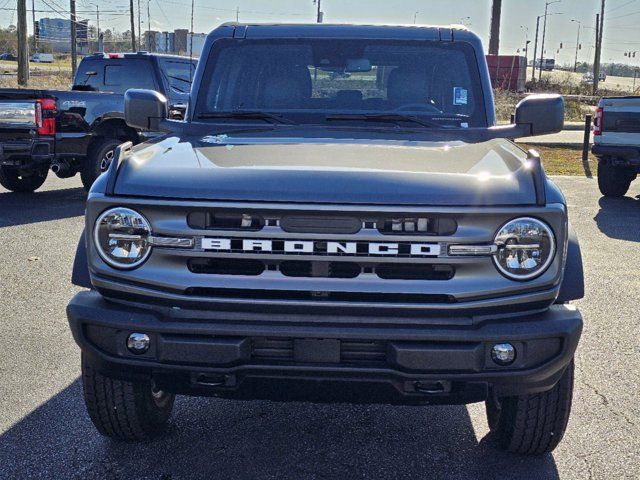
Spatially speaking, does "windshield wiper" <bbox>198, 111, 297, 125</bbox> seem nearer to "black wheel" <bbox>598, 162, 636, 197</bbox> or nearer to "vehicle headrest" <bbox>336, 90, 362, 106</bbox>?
"vehicle headrest" <bbox>336, 90, 362, 106</bbox>

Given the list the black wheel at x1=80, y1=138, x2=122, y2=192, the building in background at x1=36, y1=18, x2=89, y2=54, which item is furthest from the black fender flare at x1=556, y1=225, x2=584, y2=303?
the building in background at x1=36, y1=18, x2=89, y2=54

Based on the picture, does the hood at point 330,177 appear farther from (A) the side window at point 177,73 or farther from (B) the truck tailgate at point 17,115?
(A) the side window at point 177,73

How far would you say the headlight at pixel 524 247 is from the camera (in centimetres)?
299

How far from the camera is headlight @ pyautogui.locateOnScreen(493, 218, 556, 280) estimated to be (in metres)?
2.99

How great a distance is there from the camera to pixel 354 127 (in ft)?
13.7

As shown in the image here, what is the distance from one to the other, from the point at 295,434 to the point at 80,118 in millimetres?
8194

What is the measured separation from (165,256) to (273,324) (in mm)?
470

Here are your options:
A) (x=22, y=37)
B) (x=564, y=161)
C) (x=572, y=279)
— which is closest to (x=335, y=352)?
(x=572, y=279)

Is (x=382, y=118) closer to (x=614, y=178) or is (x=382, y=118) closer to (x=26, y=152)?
(x=26, y=152)

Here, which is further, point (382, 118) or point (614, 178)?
point (614, 178)

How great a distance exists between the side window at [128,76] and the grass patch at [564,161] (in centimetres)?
695

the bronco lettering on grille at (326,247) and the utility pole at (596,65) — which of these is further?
the utility pole at (596,65)

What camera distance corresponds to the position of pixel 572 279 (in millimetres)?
3215

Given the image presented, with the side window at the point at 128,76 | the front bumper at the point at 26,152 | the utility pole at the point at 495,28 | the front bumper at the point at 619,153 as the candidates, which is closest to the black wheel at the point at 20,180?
the front bumper at the point at 26,152
